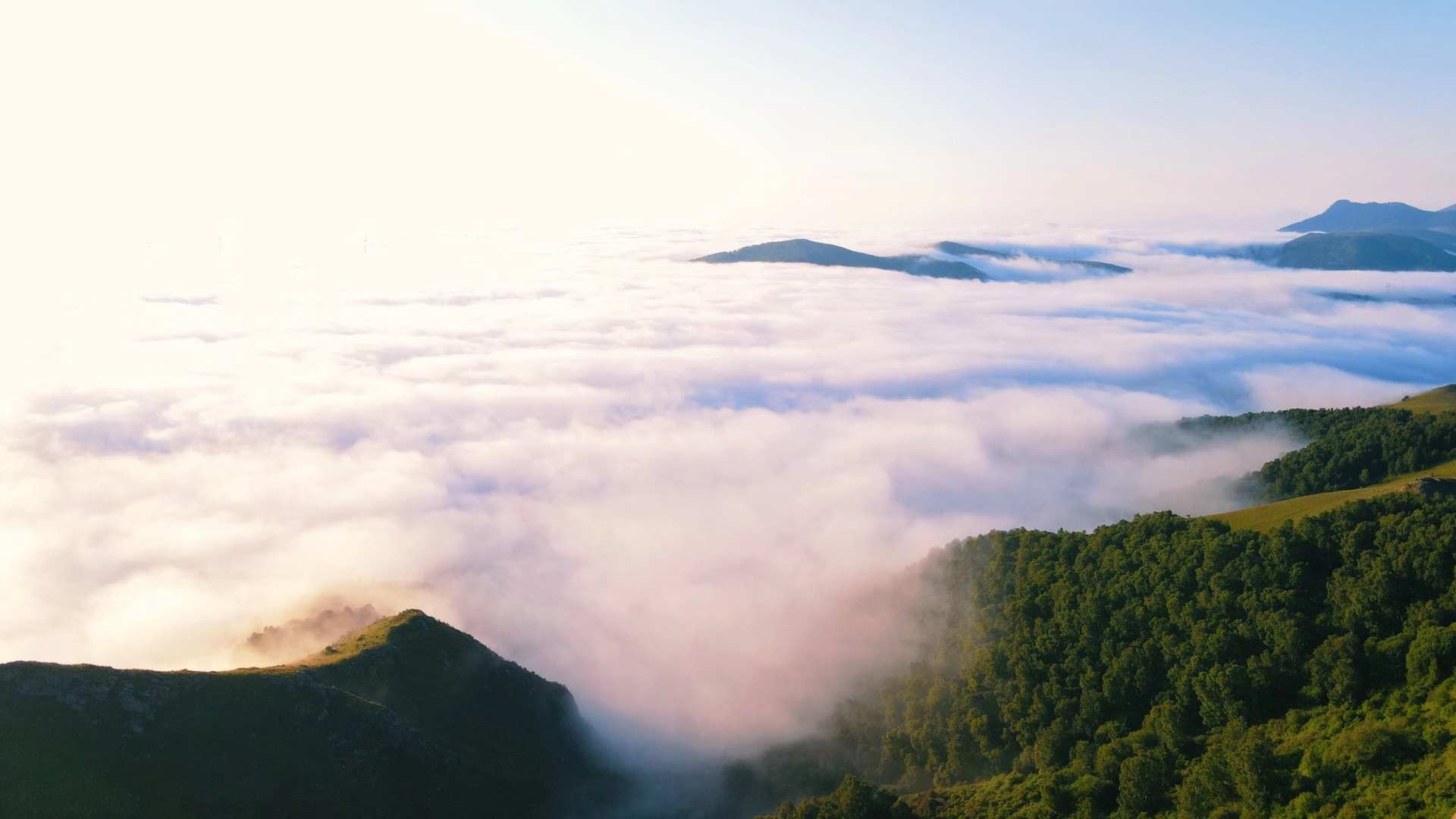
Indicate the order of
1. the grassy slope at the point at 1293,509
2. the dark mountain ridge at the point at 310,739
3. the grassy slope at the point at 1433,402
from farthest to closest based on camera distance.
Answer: the grassy slope at the point at 1433,402 < the grassy slope at the point at 1293,509 < the dark mountain ridge at the point at 310,739

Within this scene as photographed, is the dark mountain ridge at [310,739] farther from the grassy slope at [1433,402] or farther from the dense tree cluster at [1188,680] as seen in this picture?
the grassy slope at [1433,402]

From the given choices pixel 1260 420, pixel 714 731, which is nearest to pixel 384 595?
pixel 714 731

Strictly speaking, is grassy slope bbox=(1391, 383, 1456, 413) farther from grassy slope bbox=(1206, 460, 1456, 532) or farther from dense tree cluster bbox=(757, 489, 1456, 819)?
dense tree cluster bbox=(757, 489, 1456, 819)

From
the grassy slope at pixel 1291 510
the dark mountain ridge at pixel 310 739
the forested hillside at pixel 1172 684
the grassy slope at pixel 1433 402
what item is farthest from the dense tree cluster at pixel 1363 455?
the dark mountain ridge at pixel 310 739

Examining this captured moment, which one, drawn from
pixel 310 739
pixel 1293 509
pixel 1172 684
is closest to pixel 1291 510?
pixel 1293 509

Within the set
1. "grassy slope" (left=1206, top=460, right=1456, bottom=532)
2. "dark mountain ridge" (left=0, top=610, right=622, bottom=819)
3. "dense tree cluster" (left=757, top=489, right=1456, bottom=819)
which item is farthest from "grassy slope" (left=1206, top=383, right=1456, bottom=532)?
"dark mountain ridge" (left=0, top=610, right=622, bottom=819)

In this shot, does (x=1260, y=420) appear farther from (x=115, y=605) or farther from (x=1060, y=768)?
(x=115, y=605)
